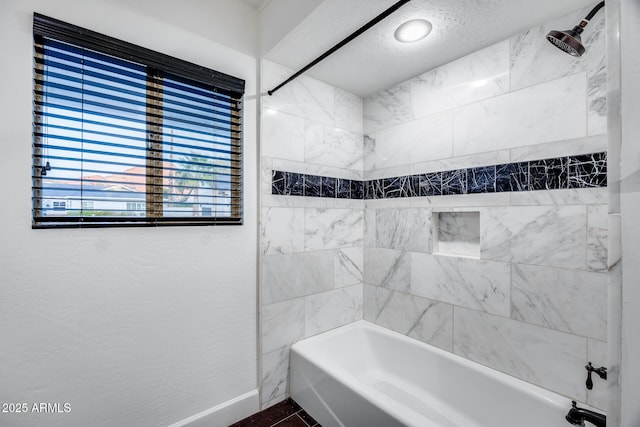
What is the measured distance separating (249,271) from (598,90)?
6.87 ft

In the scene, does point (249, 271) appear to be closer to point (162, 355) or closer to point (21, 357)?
point (162, 355)

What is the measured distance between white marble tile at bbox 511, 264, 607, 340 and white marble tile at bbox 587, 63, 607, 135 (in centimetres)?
70

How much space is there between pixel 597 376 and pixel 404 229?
1236mm

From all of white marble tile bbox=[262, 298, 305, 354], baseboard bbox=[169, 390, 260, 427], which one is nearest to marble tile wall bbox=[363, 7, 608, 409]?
white marble tile bbox=[262, 298, 305, 354]

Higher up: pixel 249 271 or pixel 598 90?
pixel 598 90

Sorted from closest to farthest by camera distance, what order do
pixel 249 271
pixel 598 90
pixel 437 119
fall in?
pixel 598 90, pixel 249 271, pixel 437 119

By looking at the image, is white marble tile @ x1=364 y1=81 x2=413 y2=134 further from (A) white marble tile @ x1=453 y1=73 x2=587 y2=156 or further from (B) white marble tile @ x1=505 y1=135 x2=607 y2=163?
(B) white marble tile @ x1=505 y1=135 x2=607 y2=163

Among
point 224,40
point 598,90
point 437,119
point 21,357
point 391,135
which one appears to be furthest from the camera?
point 391,135

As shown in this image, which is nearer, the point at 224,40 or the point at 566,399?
the point at 566,399

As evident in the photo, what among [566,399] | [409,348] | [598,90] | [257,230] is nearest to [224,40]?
[257,230]

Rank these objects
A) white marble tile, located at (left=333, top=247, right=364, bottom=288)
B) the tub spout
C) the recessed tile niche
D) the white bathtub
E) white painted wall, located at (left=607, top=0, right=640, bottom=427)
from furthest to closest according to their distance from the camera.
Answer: white marble tile, located at (left=333, top=247, right=364, bottom=288) < the recessed tile niche < the white bathtub < the tub spout < white painted wall, located at (left=607, top=0, right=640, bottom=427)

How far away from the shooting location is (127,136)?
141 cm

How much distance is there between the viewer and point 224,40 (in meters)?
1.71

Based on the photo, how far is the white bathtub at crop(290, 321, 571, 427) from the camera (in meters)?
1.42
